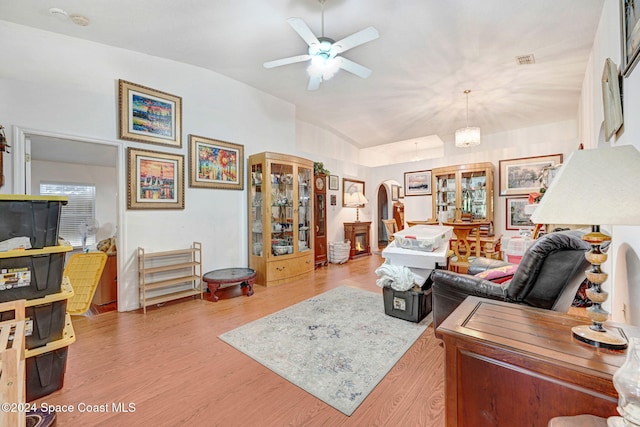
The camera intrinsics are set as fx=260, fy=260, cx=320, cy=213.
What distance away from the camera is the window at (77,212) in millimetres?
5367

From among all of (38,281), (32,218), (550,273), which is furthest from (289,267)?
(550,273)

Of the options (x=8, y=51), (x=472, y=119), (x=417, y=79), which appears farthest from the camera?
(x=472, y=119)

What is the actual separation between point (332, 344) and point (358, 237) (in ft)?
14.2

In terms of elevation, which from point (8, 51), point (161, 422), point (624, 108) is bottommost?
point (161, 422)

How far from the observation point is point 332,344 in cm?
225

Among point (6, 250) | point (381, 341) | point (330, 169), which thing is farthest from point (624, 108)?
point (330, 169)

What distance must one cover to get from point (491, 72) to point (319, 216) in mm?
3583

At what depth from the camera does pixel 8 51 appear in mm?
2451

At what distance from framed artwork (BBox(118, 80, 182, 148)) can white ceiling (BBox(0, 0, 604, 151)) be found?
490 millimetres

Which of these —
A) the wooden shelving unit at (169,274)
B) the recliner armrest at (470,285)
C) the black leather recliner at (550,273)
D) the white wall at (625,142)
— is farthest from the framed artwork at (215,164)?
the white wall at (625,142)

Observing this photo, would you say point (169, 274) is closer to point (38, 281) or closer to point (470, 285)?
point (38, 281)

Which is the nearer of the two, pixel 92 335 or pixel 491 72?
pixel 92 335

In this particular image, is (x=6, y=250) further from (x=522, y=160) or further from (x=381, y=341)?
(x=522, y=160)

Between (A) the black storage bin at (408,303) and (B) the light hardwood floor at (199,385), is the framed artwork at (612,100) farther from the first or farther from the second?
(B) the light hardwood floor at (199,385)
